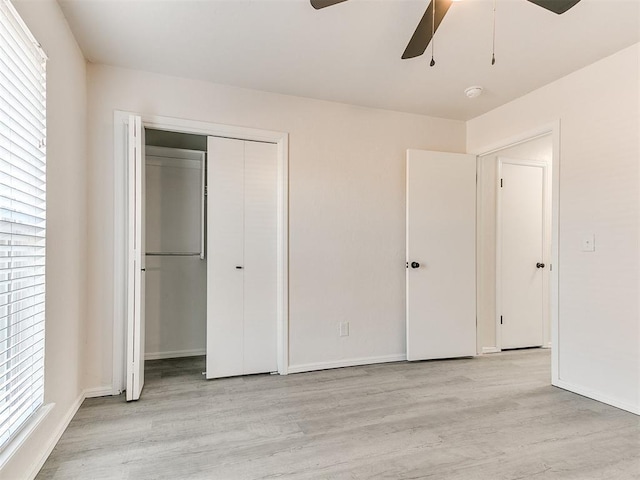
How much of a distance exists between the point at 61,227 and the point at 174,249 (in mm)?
1800

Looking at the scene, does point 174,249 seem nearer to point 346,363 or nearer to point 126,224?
point 126,224

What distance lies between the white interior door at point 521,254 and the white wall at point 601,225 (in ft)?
3.67

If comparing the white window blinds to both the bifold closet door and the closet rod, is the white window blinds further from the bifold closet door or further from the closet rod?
the closet rod

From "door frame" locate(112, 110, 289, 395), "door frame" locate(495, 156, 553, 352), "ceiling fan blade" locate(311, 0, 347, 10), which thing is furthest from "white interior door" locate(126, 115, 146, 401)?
"door frame" locate(495, 156, 553, 352)

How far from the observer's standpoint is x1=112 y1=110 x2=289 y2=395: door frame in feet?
9.03

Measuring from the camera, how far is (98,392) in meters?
2.68

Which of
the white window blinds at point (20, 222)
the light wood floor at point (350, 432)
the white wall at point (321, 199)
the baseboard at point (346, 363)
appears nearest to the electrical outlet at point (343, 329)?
the white wall at point (321, 199)

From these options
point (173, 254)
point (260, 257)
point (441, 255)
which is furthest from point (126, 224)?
point (441, 255)

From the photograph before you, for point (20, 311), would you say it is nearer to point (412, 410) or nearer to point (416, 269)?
point (412, 410)

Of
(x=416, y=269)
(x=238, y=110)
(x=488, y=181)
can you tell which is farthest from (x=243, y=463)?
(x=488, y=181)

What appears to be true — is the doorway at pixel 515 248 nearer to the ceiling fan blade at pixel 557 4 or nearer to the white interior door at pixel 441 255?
the white interior door at pixel 441 255

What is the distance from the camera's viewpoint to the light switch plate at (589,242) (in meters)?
2.66

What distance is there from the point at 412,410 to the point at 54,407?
6.79ft

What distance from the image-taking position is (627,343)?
96.9 inches
